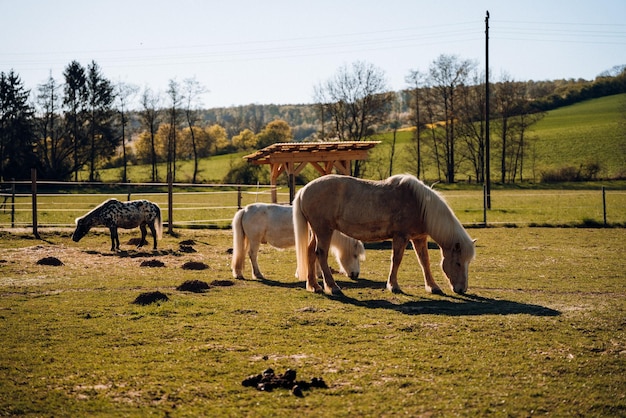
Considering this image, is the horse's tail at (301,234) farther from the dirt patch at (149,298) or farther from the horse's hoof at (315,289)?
the dirt patch at (149,298)

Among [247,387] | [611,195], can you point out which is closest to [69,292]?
[247,387]

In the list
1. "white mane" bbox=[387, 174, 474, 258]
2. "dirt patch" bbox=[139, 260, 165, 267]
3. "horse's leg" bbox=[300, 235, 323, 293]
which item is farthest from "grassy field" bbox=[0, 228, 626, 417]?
"dirt patch" bbox=[139, 260, 165, 267]

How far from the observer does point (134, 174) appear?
189 feet

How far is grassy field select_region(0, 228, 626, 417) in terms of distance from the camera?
5.05 metres

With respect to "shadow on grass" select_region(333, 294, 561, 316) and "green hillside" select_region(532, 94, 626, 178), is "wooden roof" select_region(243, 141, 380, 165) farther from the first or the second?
"green hillside" select_region(532, 94, 626, 178)

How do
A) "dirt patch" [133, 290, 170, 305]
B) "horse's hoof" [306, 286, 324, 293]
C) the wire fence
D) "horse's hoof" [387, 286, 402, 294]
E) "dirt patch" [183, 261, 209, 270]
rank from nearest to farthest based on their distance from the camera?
"dirt patch" [133, 290, 170, 305], "horse's hoof" [387, 286, 402, 294], "horse's hoof" [306, 286, 324, 293], "dirt patch" [183, 261, 209, 270], the wire fence

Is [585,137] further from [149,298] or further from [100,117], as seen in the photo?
[149,298]

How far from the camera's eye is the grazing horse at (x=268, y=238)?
39.0 ft

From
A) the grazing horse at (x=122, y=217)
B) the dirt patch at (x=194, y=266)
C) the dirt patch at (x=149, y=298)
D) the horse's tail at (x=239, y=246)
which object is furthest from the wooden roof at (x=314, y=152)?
the dirt patch at (x=149, y=298)

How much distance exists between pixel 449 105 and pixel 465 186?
7343 mm

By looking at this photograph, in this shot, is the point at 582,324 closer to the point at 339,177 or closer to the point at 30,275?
the point at 339,177

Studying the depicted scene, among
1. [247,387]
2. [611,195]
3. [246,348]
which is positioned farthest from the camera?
[611,195]

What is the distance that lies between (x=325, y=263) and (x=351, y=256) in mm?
1687

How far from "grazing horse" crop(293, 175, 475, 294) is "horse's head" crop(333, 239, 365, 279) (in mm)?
1344
